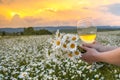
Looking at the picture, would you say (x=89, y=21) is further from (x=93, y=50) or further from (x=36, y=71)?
(x=36, y=71)

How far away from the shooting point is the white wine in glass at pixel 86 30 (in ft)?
12.2

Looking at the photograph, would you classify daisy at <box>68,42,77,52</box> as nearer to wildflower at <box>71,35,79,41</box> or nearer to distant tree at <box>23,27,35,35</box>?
wildflower at <box>71,35,79,41</box>

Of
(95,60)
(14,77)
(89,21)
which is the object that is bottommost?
(14,77)

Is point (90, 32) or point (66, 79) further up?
point (90, 32)

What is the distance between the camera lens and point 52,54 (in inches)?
→ 146

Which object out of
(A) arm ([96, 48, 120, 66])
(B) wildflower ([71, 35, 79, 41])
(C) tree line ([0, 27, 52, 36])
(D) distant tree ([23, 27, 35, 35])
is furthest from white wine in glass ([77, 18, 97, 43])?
(D) distant tree ([23, 27, 35, 35])

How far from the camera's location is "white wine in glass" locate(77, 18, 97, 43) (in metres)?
3.73

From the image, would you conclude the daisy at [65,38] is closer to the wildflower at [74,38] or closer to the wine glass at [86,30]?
the wildflower at [74,38]

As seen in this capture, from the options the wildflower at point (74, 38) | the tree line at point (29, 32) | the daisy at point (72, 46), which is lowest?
the tree line at point (29, 32)

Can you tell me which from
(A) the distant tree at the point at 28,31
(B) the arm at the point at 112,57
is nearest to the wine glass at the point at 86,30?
(B) the arm at the point at 112,57

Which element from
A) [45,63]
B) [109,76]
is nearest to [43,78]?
[109,76]

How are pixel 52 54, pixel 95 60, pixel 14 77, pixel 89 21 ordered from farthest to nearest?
pixel 14 77
pixel 89 21
pixel 52 54
pixel 95 60

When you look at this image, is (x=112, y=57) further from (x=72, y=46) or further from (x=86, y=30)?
(x=86, y=30)

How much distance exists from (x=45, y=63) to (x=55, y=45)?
6643 millimetres
